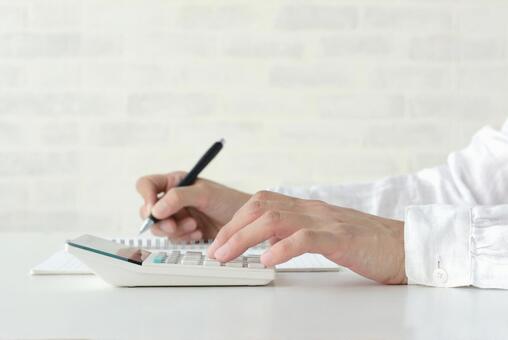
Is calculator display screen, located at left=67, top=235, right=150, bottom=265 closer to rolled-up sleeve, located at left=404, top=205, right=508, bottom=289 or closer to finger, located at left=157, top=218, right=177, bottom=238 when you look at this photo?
rolled-up sleeve, located at left=404, top=205, right=508, bottom=289

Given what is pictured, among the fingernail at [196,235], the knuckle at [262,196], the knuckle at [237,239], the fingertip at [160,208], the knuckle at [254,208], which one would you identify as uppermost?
the knuckle at [262,196]

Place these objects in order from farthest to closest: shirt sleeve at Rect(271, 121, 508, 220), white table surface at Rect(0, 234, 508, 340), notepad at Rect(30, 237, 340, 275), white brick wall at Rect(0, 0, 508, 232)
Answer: white brick wall at Rect(0, 0, 508, 232) < shirt sleeve at Rect(271, 121, 508, 220) < notepad at Rect(30, 237, 340, 275) < white table surface at Rect(0, 234, 508, 340)

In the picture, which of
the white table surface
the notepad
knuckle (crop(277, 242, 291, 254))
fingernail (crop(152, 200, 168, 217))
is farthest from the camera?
fingernail (crop(152, 200, 168, 217))

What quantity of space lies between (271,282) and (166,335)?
0.98 ft

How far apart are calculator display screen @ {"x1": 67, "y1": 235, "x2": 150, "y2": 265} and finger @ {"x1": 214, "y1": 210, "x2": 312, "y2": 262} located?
88 mm

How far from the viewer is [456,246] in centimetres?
93

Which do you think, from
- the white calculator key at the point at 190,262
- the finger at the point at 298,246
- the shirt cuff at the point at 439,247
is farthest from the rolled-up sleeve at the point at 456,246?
the white calculator key at the point at 190,262

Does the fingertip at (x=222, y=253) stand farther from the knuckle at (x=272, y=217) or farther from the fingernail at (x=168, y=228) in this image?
the fingernail at (x=168, y=228)

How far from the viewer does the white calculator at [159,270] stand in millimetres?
877

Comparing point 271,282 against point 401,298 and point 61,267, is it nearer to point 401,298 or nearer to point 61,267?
point 401,298

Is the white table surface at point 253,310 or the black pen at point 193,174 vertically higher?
the black pen at point 193,174

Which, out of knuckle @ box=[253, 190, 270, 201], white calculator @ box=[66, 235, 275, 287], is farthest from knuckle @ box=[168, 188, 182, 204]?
white calculator @ box=[66, 235, 275, 287]

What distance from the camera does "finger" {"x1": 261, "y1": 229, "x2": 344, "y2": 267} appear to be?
875 millimetres

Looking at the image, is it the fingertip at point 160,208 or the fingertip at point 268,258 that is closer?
the fingertip at point 268,258
